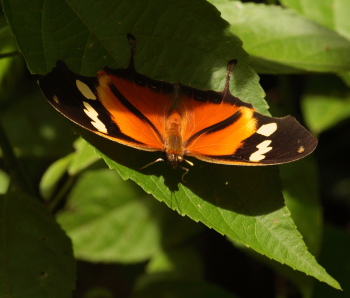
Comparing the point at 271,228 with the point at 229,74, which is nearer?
the point at 271,228

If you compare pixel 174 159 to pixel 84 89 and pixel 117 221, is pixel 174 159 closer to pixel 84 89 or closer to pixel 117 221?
pixel 84 89

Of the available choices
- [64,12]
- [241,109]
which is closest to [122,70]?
[64,12]

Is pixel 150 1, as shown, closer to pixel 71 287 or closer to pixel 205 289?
pixel 71 287

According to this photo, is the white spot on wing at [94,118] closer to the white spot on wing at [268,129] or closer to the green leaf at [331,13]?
the white spot on wing at [268,129]

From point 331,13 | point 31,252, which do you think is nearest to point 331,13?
point 331,13

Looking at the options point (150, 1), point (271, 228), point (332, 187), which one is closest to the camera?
point (271, 228)

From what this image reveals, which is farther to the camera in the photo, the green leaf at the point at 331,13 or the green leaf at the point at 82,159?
the green leaf at the point at 331,13

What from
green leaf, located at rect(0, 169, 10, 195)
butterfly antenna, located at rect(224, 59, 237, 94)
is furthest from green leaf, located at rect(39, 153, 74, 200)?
butterfly antenna, located at rect(224, 59, 237, 94)

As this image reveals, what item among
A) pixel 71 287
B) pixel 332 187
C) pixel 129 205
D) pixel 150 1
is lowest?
pixel 332 187

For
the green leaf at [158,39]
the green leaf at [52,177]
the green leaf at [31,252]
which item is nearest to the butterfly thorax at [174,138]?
the green leaf at [158,39]
